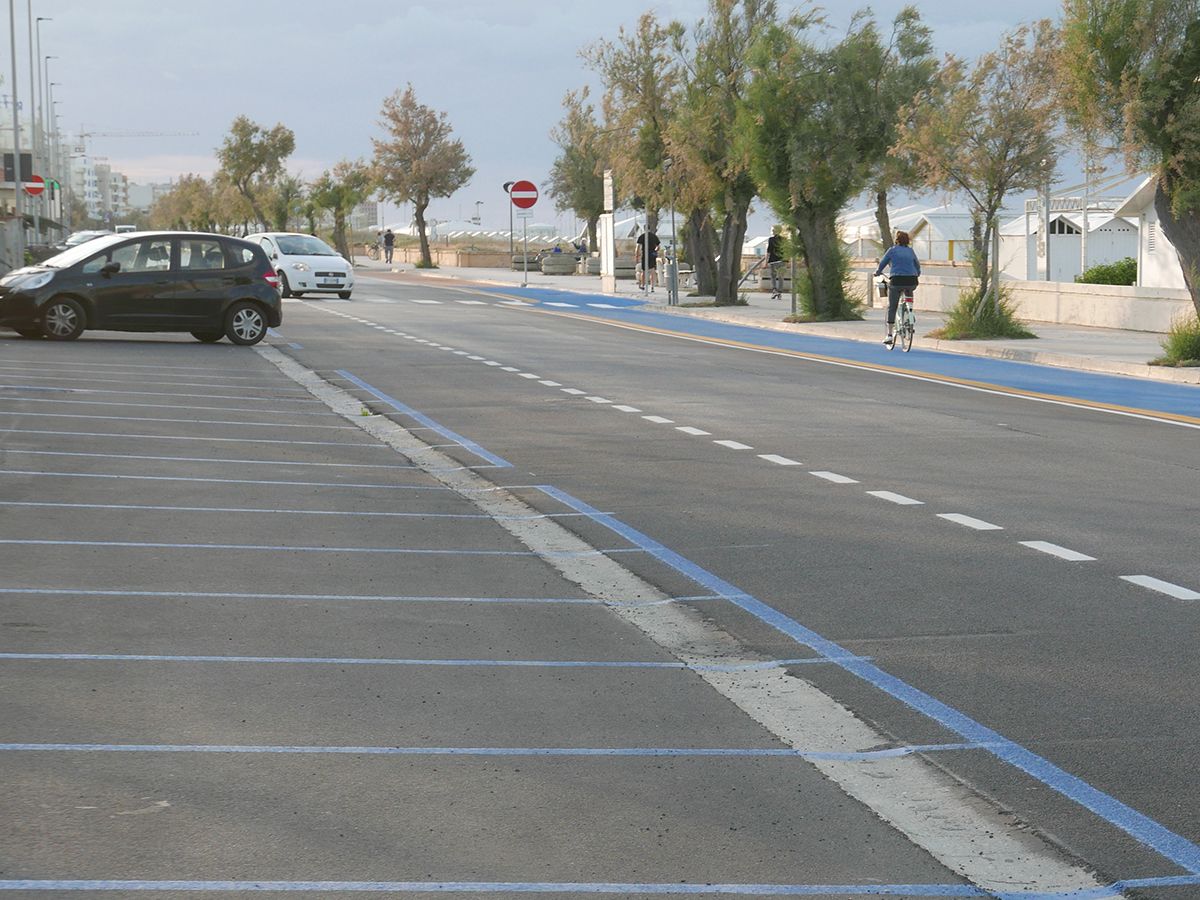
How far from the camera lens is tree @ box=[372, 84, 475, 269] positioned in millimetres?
90625

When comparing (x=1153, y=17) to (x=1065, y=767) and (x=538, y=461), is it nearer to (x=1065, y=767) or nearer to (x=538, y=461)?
(x=538, y=461)

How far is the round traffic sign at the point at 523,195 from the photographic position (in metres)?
55.9

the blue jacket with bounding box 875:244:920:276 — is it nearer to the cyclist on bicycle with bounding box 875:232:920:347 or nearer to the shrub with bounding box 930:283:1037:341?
the cyclist on bicycle with bounding box 875:232:920:347

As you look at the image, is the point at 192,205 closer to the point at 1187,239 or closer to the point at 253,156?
the point at 253,156

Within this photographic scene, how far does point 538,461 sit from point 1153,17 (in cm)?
1347

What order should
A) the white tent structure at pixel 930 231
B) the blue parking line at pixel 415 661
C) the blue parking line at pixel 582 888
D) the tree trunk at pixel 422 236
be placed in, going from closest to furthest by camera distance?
1. the blue parking line at pixel 582 888
2. the blue parking line at pixel 415 661
3. the white tent structure at pixel 930 231
4. the tree trunk at pixel 422 236

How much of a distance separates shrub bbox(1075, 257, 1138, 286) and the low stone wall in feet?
20.2

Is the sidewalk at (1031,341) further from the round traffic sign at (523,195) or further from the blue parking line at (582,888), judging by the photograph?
the blue parking line at (582,888)

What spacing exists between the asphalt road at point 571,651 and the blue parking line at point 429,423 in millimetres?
113

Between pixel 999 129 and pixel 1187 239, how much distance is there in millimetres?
5058

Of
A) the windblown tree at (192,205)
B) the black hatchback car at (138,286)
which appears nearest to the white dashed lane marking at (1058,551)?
the black hatchback car at (138,286)

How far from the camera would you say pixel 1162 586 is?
7906 millimetres

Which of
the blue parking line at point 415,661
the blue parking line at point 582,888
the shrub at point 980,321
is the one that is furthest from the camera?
the shrub at point 980,321

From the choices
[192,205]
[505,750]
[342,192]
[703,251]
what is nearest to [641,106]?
[703,251]
